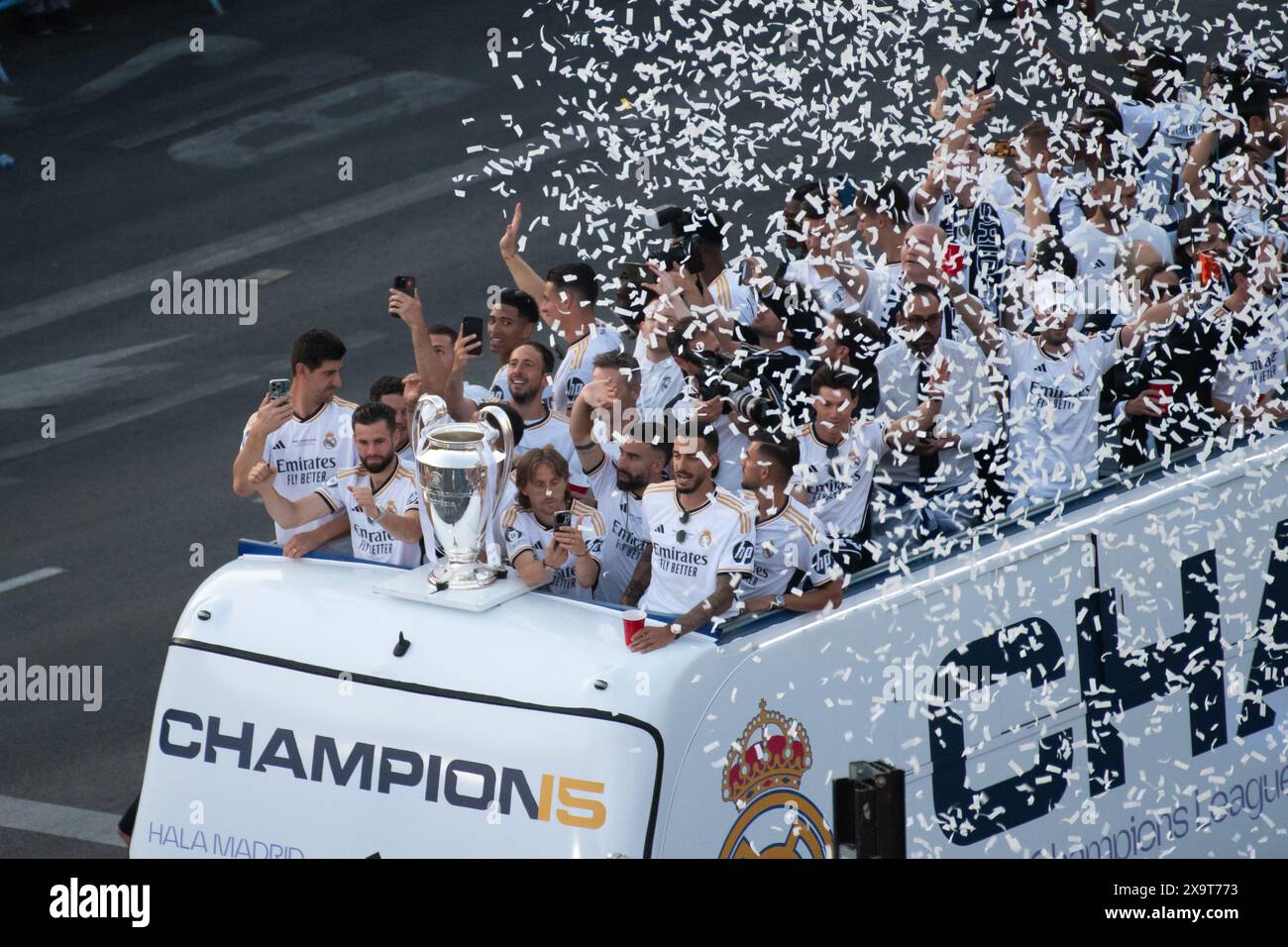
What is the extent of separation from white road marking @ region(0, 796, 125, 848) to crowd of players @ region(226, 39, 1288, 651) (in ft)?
6.83

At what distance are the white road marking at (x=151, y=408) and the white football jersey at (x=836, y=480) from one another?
716 centimetres

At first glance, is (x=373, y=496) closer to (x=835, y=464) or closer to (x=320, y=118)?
(x=835, y=464)

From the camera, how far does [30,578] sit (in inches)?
495

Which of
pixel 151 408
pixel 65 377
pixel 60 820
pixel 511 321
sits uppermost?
pixel 511 321

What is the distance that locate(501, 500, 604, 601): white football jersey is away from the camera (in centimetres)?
768

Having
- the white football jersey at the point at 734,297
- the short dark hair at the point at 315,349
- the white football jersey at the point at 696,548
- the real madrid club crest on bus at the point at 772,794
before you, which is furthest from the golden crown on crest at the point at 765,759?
the white football jersey at the point at 734,297

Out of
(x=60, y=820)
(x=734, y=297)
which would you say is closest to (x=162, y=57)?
A: (x=734, y=297)

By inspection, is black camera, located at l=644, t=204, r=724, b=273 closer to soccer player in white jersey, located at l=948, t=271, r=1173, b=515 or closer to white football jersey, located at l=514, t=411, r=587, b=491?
white football jersey, located at l=514, t=411, r=587, b=491

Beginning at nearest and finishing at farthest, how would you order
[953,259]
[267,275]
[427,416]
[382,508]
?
[427,416]
[382,508]
[953,259]
[267,275]

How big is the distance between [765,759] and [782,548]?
4.07ft

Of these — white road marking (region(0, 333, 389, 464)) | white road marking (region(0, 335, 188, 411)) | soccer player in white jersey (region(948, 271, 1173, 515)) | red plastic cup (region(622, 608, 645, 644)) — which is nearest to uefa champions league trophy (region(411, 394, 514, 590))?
red plastic cup (region(622, 608, 645, 644))

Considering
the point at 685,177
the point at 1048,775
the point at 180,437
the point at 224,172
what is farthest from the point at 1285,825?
the point at 224,172

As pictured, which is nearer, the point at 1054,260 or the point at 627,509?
the point at 627,509

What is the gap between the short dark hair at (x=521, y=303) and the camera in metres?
9.92
